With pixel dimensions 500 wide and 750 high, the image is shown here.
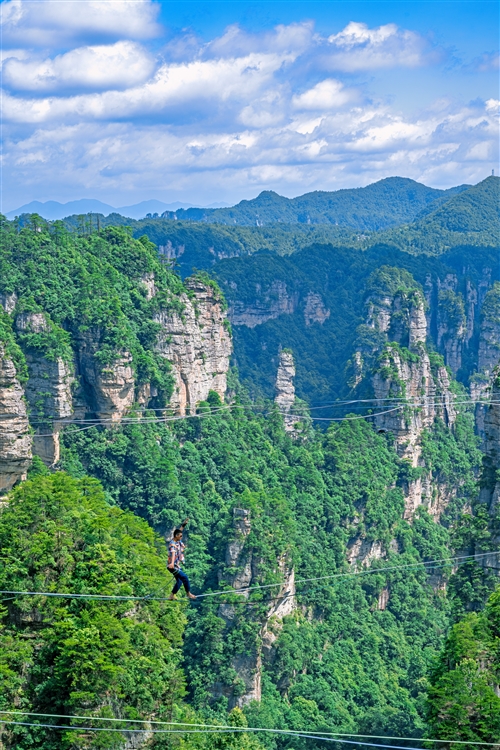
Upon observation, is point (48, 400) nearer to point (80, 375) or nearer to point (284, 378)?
point (80, 375)

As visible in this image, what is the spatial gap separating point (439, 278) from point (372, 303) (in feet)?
49.9

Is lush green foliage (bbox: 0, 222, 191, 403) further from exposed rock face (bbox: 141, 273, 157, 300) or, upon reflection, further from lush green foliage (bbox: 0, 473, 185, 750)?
lush green foliage (bbox: 0, 473, 185, 750)

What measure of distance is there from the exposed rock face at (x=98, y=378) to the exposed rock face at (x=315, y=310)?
227 feet

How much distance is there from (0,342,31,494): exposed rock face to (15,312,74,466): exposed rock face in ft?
22.7

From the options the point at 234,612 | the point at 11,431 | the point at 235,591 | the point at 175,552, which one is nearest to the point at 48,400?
the point at 11,431

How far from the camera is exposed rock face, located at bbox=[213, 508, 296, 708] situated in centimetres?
3912

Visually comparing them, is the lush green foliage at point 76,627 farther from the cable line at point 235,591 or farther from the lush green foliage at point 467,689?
the lush green foliage at point 467,689

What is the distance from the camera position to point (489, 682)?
76.5 feet

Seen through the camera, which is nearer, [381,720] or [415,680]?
[381,720]

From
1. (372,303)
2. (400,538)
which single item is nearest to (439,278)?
(372,303)

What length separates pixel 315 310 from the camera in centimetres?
11781

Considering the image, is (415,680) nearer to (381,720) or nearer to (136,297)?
(381,720)

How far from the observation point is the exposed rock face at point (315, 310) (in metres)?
117

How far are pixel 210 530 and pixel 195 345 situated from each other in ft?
42.7
